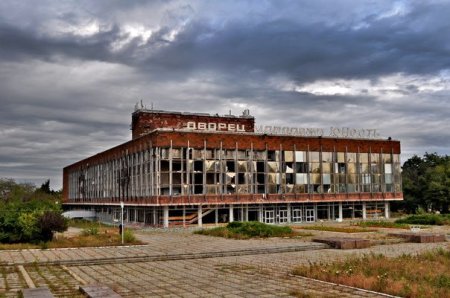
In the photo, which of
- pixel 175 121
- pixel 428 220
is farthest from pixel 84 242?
pixel 175 121

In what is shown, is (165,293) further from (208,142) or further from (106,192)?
(106,192)

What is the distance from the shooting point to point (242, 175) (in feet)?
200

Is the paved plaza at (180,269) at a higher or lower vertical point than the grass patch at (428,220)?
higher

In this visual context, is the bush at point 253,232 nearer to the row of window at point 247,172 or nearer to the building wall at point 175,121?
the row of window at point 247,172

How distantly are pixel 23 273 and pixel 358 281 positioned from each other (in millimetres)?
12689

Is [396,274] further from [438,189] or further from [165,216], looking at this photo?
[438,189]

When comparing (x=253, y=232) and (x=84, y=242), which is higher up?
(x=84, y=242)

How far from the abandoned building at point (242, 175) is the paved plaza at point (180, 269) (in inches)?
944

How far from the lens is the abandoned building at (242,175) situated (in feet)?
187

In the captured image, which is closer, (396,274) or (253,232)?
(396,274)

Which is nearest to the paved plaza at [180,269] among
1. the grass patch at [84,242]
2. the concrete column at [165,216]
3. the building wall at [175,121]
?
the grass patch at [84,242]

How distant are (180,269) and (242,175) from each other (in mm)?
38923

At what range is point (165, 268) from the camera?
886 inches

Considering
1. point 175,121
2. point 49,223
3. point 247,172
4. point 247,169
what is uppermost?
point 175,121
